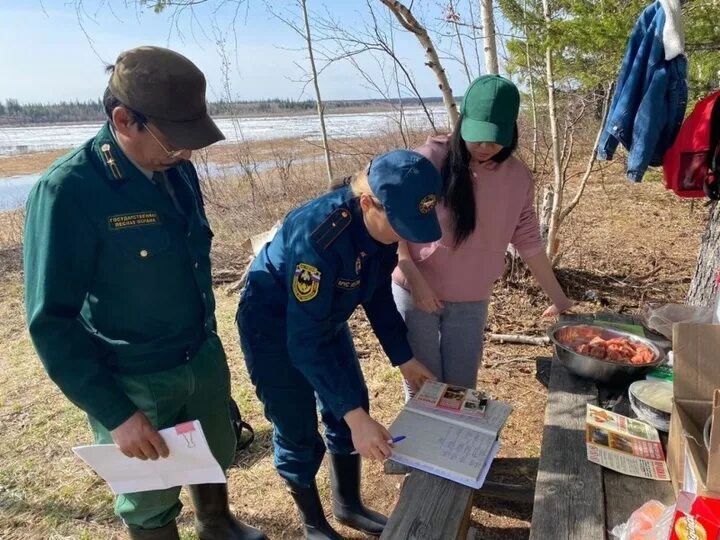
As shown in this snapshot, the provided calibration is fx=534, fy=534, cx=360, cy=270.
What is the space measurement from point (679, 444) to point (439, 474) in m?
0.62

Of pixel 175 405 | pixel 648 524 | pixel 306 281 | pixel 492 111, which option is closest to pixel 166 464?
pixel 175 405

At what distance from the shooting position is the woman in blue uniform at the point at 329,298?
1447 millimetres

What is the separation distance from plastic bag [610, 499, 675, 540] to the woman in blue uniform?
2.02ft

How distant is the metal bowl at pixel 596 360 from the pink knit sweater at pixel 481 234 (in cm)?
36

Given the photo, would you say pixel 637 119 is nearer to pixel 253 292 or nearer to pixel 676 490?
pixel 676 490

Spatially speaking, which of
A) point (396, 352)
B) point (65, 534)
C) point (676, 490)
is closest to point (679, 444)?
point (676, 490)

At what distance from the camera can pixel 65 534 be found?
2422mm

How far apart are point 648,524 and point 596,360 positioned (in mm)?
686

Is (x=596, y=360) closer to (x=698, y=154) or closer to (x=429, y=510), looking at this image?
(x=429, y=510)

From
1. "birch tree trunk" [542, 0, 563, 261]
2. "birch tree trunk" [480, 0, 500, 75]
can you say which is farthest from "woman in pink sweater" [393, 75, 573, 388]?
"birch tree trunk" [542, 0, 563, 261]

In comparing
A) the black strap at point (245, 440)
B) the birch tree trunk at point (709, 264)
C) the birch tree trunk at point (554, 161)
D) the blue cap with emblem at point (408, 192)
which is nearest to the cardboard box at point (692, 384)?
the blue cap with emblem at point (408, 192)

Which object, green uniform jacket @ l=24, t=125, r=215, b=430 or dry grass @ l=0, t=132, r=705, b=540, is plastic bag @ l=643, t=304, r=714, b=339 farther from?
green uniform jacket @ l=24, t=125, r=215, b=430

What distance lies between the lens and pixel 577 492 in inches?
54.7

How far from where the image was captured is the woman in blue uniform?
1447 mm
